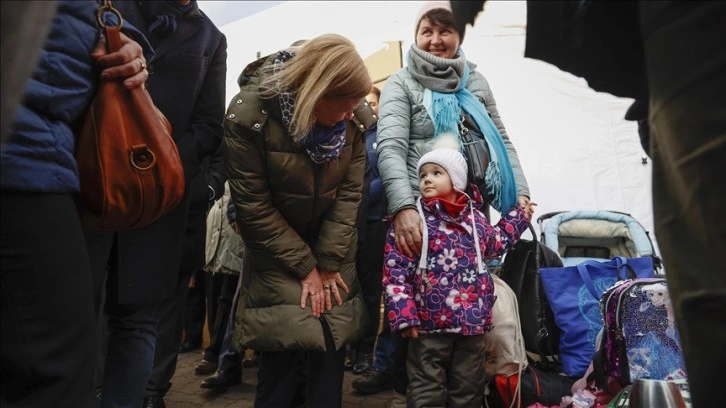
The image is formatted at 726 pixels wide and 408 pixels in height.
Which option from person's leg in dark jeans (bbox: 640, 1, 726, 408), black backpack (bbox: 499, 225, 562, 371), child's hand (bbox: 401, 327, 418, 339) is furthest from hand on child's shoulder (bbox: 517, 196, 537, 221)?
person's leg in dark jeans (bbox: 640, 1, 726, 408)

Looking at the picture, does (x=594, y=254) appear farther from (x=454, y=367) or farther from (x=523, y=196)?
(x=454, y=367)

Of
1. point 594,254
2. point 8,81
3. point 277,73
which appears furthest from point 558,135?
point 8,81

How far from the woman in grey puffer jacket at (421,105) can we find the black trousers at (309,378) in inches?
22.2

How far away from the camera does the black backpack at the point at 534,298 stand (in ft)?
9.00

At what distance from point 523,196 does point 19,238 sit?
1931 millimetres

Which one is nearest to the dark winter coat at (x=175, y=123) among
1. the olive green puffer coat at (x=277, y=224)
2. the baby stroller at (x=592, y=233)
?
the olive green puffer coat at (x=277, y=224)

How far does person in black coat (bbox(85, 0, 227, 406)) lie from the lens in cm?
170

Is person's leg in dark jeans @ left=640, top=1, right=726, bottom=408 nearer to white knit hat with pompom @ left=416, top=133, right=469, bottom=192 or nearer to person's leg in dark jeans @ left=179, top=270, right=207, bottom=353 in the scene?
white knit hat with pompom @ left=416, top=133, right=469, bottom=192

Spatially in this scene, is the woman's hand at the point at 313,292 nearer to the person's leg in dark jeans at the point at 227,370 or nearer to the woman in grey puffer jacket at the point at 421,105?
the woman in grey puffer jacket at the point at 421,105

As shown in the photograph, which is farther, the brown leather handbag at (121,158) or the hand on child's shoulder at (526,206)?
the hand on child's shoulder at (526,206)

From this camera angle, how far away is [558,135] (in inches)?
209

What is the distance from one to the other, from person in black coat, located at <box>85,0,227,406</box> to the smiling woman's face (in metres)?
0.83

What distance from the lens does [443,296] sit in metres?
2.31

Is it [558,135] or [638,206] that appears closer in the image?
[638,206]
